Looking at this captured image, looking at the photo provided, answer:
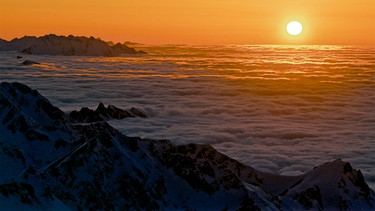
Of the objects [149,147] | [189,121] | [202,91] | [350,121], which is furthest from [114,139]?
[202,91]

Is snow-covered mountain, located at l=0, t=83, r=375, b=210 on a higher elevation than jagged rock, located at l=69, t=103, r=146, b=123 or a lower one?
higher

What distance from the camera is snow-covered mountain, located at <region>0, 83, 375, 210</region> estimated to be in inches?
685

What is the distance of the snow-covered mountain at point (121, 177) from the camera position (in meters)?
17.4

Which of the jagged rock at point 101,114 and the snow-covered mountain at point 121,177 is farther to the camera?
the jagged rock at point 101,114

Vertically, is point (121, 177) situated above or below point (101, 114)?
above

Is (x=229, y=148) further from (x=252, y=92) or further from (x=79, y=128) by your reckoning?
(x=252, y=92)

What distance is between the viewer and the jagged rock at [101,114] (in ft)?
182

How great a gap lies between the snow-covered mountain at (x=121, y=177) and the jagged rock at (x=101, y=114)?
3084cm

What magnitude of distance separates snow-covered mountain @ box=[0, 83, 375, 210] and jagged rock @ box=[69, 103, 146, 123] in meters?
30.8

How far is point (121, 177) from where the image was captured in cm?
1872

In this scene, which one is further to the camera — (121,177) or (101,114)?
(101,114)

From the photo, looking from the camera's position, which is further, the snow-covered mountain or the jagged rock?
the jagged rock

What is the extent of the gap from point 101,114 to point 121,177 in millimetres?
50884

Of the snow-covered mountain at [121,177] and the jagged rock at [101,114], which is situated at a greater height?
the snow-covered mountain at [121,177]
